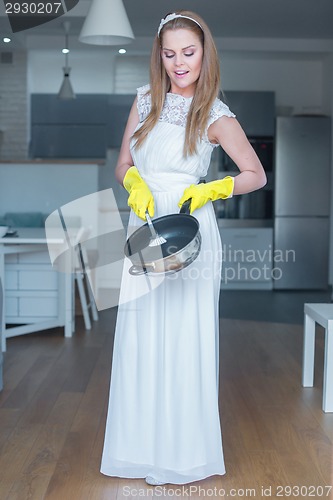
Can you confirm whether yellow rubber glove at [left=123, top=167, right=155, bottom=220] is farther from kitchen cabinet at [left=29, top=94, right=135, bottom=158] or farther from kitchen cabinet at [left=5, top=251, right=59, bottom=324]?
kitchen cabinet at [left=29, top=94, right=135, bottom=158]

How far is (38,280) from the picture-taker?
18.0ft

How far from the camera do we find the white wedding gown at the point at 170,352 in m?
2.54

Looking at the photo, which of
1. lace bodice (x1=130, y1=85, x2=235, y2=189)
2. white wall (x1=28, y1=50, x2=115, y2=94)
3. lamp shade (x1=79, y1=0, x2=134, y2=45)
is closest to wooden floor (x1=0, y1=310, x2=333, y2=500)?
lace bodice (x1=130, y1=85, x2=235, y2=189)

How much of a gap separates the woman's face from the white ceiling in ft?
13.0

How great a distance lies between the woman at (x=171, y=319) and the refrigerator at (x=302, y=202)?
602cm

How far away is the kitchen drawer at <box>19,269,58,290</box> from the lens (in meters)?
5.48

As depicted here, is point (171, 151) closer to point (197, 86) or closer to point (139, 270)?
point (197, 86)

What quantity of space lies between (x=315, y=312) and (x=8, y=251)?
223cm

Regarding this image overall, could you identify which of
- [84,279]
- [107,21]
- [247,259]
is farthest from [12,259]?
[247,259]

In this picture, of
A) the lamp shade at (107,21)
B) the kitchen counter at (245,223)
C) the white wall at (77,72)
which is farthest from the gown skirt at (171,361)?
the white wall at (77,72)

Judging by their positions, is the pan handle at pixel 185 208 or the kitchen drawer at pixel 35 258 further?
the kitchen drawer at pixel 35 258

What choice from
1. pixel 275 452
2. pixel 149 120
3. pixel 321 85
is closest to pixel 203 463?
pixel 275 452

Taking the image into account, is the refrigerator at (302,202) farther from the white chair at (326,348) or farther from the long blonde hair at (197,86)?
the long blonde hair at (197,86)

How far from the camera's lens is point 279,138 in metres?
8.45
